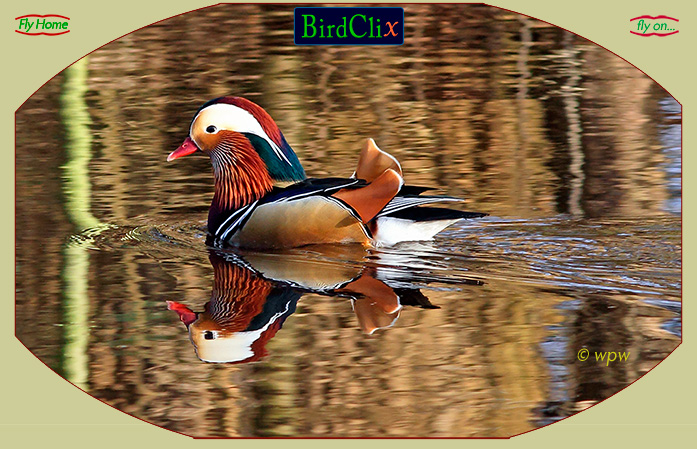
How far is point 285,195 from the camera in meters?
5.38

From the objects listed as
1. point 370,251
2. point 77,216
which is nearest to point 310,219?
point 370,251

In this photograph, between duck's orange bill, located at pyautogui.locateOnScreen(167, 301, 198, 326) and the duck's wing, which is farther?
the duck's wing

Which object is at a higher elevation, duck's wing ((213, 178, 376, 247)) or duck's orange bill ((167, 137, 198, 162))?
duck's orange bill ((167, 137, 198, 162))

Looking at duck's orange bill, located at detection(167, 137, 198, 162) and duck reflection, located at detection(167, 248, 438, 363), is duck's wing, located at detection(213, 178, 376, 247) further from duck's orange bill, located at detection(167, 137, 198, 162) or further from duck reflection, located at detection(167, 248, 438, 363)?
duck's orange bill, located at detection(167, 137, 198, 162)

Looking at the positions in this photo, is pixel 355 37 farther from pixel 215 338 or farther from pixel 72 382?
pixel 72 382

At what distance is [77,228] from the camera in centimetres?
551

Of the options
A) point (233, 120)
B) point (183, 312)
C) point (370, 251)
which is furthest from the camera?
point (233, 120)

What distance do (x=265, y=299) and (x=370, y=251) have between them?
0.71 meters

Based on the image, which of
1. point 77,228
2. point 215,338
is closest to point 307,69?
point 77,228

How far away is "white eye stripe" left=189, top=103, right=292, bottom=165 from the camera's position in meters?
5.50

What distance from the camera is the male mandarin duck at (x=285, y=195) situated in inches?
209

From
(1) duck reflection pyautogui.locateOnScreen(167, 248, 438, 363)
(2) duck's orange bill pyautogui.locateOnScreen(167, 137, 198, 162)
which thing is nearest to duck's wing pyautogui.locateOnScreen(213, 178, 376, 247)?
(1) duck reflection pyautogui.locateOnScreen(167, 248, 438, 363)

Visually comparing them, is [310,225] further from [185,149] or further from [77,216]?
[77,216]

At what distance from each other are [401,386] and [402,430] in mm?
149
